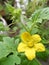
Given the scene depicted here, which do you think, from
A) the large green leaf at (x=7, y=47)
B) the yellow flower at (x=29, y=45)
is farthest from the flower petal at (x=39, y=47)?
the large green leaf at (x=7, y=47)

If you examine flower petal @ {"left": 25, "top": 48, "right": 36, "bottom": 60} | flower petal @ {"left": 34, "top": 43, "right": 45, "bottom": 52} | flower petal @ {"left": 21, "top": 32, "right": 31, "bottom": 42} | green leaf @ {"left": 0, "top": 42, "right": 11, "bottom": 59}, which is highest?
flower petal @ {"left": 21, "top": 32, "right": 31, "bottom": 42}

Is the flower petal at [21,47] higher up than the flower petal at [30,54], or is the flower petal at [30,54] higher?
the flower petal at [21,47]

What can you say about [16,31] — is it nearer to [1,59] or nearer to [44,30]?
[44,30]

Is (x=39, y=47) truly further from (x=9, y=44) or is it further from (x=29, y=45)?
(x=9, y=44)

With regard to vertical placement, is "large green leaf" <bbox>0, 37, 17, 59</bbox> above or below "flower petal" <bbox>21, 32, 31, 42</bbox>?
below

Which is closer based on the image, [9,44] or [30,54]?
[30,54]

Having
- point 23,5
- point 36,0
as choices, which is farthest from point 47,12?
point 23,5

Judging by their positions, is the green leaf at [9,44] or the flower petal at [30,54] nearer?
the flower petal at [30,54]

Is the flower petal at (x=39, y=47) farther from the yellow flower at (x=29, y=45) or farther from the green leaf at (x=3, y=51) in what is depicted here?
the green leaf at (x=3, y=51)

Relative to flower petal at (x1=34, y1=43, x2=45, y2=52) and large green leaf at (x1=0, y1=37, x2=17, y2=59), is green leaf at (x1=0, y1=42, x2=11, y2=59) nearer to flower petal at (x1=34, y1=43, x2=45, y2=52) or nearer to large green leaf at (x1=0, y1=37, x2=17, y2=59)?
large green leaf at (x1=0, y1=37, x2=17, y2=59)

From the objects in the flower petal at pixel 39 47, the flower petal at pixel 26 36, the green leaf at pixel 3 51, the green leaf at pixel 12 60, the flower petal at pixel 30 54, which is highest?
the flower petal at pixel 26 36

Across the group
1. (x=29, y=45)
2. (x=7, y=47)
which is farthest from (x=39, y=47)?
(x=7, y=47)

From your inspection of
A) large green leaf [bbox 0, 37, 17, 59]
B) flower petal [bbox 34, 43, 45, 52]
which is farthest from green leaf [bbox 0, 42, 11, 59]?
flower petal [bbox 34, 43, 45, 52]

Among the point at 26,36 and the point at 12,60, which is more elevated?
the point at 26,36
